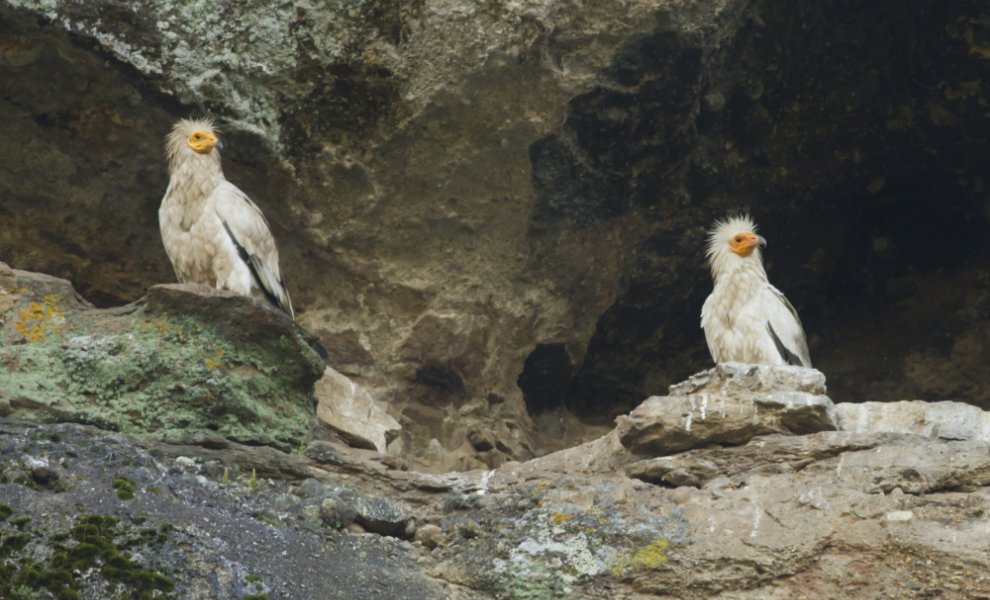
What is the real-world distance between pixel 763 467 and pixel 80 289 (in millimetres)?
5021

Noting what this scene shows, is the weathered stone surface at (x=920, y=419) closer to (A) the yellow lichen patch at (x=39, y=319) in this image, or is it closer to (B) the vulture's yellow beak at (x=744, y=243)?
(B) the vulture's yellow beak at (x=744, y=243)

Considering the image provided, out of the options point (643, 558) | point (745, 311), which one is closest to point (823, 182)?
point (745, 311)

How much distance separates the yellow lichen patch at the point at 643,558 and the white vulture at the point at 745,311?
2940 millimetres

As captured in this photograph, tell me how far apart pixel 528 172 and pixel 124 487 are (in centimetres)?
418

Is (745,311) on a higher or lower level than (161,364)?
higher

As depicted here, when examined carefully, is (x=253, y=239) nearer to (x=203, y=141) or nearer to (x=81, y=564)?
(x=203, y=141)

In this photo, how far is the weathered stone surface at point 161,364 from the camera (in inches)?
329

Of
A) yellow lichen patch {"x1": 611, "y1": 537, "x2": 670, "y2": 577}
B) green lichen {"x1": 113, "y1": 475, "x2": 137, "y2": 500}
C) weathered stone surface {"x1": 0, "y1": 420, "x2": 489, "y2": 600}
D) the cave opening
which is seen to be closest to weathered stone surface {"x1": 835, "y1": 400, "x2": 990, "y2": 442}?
yellow lichen patch {"x1": 611, "y1": 537, "x2": 670, "y2": 577}

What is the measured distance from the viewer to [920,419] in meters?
8.52

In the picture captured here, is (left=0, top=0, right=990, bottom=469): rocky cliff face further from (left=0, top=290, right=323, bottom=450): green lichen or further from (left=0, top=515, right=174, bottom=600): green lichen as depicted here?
(left=0, top=515, right=174, bottom=600): green lichen

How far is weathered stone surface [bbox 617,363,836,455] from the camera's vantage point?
8328 millimetres

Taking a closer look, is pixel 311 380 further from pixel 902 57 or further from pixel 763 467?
pixel 902 57

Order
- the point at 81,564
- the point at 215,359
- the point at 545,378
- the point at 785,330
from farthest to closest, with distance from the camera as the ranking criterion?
the point at 545,378
the point at 785,330
the point at 215,359
the point at 81,564

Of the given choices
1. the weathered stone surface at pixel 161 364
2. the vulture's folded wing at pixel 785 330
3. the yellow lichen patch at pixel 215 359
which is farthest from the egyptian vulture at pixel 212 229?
the vulture's folded wing at pixel 785 330
